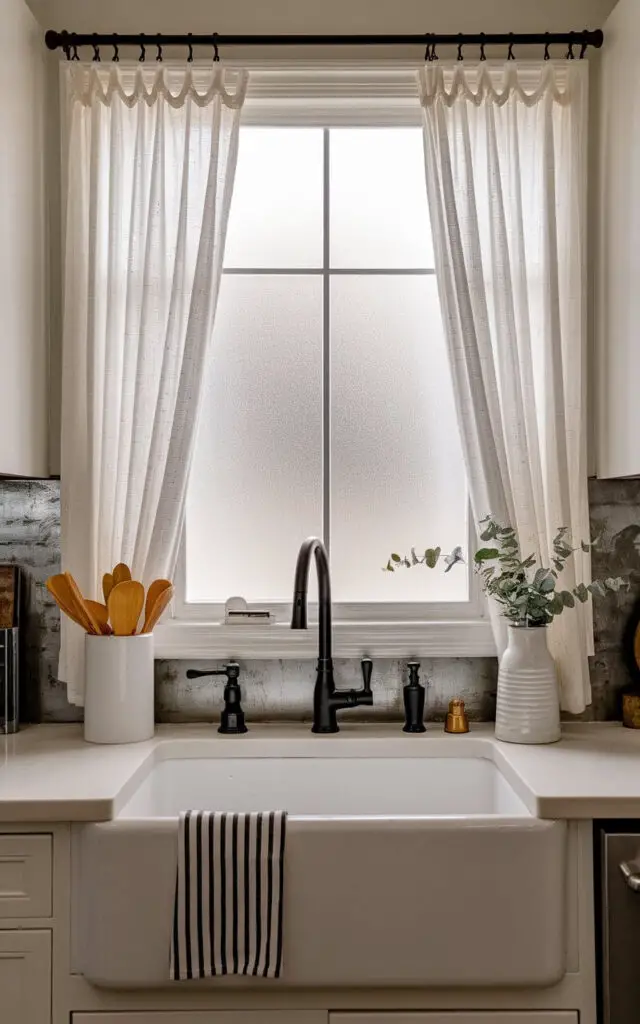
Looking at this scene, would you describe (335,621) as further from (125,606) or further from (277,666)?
(125,606)

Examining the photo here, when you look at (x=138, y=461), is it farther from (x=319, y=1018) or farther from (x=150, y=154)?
(x=319, y=1018)

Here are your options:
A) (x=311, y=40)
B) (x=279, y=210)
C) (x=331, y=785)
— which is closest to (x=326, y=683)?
(x=331, y=785)

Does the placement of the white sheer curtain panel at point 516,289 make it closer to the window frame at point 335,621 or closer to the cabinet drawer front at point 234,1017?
the window frame at point 335,621

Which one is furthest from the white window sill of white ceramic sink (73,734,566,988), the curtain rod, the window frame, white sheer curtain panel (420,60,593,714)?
the curtain rod

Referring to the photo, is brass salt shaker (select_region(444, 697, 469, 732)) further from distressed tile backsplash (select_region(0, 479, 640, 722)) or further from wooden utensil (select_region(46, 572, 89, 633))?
wooden utensil (select_region(46, 572, 89, 633))

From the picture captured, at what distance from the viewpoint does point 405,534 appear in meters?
2.16

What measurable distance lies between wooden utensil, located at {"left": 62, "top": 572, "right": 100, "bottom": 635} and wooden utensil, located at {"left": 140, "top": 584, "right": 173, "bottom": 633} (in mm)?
100

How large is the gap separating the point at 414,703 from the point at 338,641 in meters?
0.23

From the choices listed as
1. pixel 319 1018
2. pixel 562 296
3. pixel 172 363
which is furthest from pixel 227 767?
pixel 562 296

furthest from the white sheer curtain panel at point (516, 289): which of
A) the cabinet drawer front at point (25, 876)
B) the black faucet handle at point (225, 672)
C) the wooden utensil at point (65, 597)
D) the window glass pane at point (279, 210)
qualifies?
the cabinet drawer front at point (25, 876)

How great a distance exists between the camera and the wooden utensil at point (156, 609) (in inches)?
74.2

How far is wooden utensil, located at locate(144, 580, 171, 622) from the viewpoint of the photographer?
6.23ft

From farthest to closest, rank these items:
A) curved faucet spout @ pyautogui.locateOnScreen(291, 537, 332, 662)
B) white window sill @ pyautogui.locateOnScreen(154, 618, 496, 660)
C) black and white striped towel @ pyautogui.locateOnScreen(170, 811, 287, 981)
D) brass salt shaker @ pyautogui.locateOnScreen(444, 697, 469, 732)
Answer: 1. white window sill @ pyautogui.locateOnScreen(154, 618, 496, 660)
2. brass salt shaker @ pyautogui.locateOnScreen(444, 697, 469, 732)
3. curved faucet spout @ pyautogui.locateOnScreen(291, 537, 332, 662)
4. black and white striped towel @ pyautogui.locateOnScreen(170, 811, 287, 981)

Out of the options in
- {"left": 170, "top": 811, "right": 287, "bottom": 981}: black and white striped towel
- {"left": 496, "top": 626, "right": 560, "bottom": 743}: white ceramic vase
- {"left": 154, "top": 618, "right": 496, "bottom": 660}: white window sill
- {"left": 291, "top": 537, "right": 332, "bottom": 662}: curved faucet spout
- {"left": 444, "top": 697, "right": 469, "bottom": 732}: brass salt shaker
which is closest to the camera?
{"left": 170, "top": 811, "right": 287, "bottom": 981}: black and white striped towel
